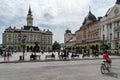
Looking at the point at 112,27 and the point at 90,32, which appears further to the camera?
the point at 90,32

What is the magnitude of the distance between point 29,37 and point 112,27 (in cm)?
9683

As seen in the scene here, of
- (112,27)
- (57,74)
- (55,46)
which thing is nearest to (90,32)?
(112,27)

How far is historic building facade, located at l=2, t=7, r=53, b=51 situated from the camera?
495 ft

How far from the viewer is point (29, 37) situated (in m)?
158

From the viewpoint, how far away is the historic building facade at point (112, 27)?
66075 millimetres

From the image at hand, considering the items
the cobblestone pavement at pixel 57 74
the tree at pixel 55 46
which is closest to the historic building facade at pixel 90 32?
the tree at pixel 55 46

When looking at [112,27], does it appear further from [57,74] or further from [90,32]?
[57,74]

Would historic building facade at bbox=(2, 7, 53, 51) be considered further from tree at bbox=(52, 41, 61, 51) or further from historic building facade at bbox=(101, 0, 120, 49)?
historic building facade at bbox=(101, 0, 120, 49)

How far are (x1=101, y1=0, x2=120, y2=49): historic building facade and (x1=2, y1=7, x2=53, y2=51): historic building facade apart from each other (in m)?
80.3

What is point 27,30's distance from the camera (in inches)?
6181

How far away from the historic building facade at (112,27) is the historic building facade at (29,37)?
80280 millimetres

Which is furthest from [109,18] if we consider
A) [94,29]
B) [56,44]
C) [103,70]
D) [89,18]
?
[56,44]

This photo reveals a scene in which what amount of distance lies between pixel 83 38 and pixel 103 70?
87447 mm

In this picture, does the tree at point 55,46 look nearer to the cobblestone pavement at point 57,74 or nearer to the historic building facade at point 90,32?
the historic building facade at point 90,32
